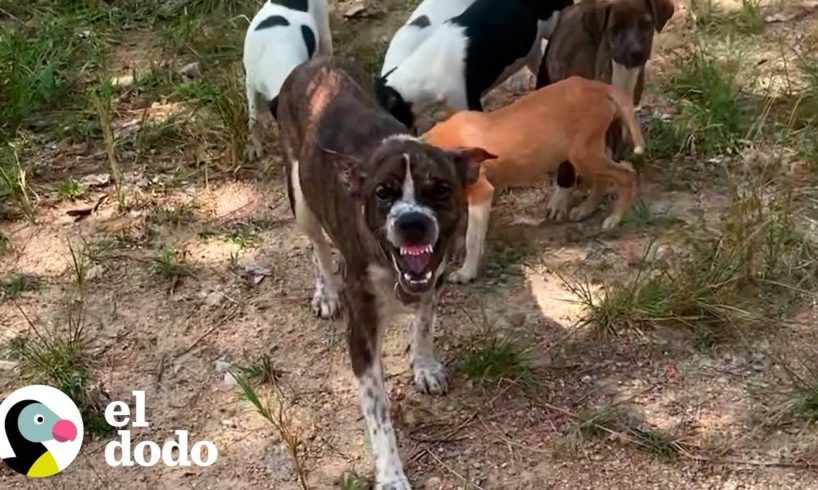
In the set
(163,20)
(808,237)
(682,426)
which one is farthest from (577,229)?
(163,20)

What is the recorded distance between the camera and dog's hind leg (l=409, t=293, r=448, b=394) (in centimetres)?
493

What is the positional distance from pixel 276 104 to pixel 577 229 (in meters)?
1.58

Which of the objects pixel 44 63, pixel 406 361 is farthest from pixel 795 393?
pixel 44 63

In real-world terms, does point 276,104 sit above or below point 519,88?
above

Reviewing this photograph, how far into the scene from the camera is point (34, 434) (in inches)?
189

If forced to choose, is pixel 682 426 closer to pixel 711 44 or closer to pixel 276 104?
pixel 276 104

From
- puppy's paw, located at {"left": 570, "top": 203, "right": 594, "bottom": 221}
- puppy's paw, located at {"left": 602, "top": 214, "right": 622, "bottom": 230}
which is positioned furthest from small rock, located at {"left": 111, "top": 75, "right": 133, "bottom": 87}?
puppy's paw, located at {"left": 602, "top": 214, "right": 622, "bottom": 230}

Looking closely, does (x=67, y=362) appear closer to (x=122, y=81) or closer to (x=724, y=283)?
(x=724, y=283)

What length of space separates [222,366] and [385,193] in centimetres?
143

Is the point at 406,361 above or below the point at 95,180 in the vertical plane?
above

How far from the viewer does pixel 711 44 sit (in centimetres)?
733

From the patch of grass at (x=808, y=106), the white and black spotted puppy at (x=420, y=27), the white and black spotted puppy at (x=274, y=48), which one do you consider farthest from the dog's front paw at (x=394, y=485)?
the patch of grass at (x=808, y=106)

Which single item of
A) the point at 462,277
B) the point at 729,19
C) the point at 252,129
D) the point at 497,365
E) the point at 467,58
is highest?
the point at 467,58

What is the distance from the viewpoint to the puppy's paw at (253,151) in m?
6.70
